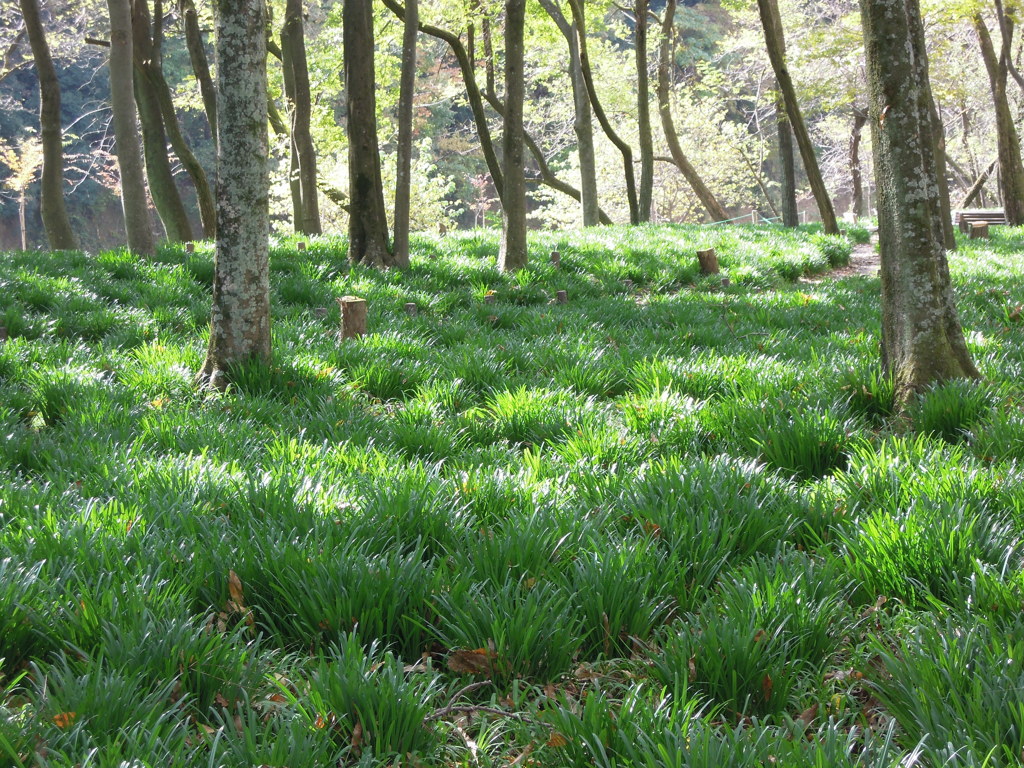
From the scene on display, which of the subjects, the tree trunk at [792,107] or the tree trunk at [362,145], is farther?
the tree trunk at [792,107]

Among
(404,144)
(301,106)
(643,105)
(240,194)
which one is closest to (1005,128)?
(643,105)

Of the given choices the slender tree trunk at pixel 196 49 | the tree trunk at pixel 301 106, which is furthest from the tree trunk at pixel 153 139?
the tree trunk at pixel 301 106

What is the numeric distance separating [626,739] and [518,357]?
432 cm

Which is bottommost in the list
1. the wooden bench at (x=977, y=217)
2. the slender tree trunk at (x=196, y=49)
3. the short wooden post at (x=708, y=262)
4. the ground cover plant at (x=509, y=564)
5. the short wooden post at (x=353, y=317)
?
the ground cover plant at (x=509, y=564)

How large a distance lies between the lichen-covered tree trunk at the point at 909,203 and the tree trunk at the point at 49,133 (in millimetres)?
13635

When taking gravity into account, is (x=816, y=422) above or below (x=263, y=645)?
above

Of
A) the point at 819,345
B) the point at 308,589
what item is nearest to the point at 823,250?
the point at 819,345

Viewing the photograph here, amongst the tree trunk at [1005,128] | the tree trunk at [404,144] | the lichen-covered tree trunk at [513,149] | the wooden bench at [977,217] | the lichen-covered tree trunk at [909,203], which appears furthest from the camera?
the wooden bench at [977,217]

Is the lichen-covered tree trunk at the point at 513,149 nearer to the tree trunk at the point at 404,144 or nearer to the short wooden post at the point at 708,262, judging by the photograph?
the tree trunk at the point at 404,144

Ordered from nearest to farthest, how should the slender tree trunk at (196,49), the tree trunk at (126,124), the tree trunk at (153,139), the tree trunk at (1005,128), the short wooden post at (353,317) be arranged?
the short wooden post at (353,317)
the tree trunk at (126,124)
the tree trunk at (153,139)
the slender tree trunk at (196,49)
the tree trunk at (1005,128)

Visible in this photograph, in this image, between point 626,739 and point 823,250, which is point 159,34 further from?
point 626,739

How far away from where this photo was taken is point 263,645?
91.4 inches

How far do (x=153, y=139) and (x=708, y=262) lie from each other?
10.2 metres

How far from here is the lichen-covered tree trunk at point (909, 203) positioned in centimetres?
413
